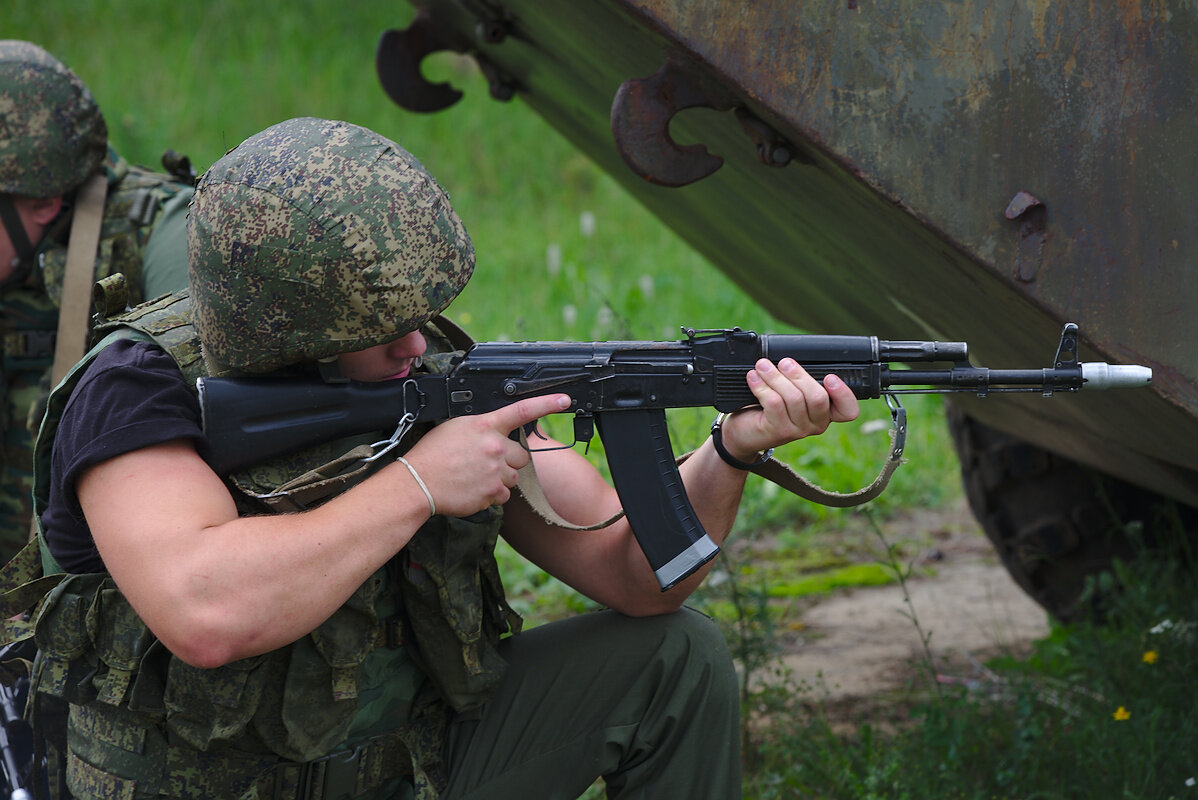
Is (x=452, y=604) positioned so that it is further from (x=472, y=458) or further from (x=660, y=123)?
(x=660, y=123)

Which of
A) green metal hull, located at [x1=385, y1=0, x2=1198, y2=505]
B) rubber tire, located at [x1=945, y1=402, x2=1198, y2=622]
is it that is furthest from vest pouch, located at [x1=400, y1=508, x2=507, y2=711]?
rubber tire, located at [x1=945, y1=402, x2=1198, y2=622]

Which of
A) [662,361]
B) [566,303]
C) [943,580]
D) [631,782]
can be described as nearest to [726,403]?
[662,361]

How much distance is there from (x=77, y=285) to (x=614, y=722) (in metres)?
1.84

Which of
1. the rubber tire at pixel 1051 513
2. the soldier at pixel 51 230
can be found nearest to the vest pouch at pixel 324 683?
the soldier at pixel 51 230

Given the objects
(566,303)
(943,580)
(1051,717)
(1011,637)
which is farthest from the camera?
(566,303)

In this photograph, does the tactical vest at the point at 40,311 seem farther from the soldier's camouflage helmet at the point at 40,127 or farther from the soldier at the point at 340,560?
the soldier at the point at 340,560

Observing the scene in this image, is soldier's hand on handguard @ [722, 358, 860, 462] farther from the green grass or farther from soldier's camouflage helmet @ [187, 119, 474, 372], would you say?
the green grass

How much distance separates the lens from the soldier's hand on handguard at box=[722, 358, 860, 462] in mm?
1932

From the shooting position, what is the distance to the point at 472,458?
1.83 meters

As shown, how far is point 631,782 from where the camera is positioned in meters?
2.15

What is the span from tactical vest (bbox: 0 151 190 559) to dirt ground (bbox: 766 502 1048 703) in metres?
2.07

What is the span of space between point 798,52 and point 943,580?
2898 mm

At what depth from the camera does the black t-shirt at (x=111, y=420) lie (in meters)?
1.72

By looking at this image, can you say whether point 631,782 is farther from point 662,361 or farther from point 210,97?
point 210,97
